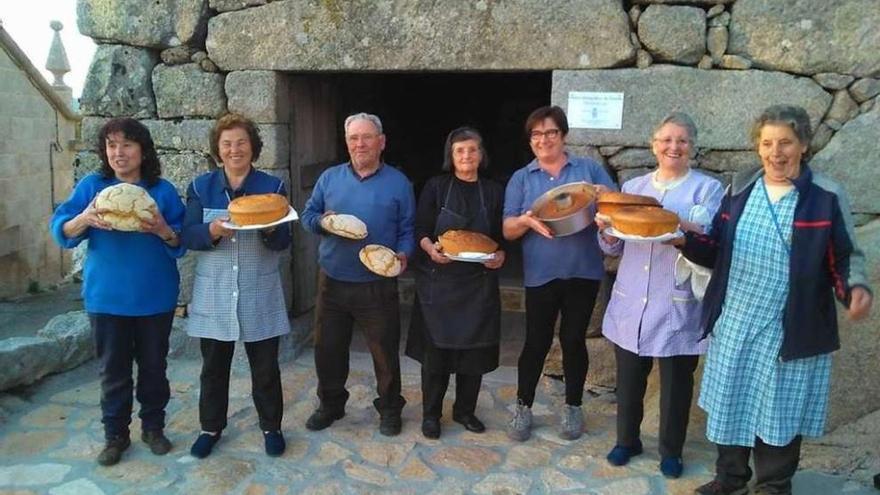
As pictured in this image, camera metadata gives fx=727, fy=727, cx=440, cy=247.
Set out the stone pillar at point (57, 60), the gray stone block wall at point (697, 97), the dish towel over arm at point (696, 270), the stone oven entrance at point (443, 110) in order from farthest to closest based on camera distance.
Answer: the stone pillar at point (57, 60) < the stone oven entrance at point (443, 110) < the gray stone block wall at point (697, 97) < the dish towel over arm at point (696, 270)

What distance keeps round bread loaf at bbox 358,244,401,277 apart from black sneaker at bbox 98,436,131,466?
1.40 m

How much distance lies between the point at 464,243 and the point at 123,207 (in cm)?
141

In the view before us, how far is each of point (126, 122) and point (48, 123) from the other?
26.1 ft

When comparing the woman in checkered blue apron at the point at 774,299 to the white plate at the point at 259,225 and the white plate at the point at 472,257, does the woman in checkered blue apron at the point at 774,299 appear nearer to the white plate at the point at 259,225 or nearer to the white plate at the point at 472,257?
the white plate at the point at 472,257

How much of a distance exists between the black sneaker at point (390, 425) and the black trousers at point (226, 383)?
0.51 m

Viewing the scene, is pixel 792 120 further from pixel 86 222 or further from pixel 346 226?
pixel 86 222

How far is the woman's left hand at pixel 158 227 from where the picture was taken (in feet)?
9.91

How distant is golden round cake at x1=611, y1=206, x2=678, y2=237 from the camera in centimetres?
270

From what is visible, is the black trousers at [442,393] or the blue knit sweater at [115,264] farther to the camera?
the black trousers at [442,393]

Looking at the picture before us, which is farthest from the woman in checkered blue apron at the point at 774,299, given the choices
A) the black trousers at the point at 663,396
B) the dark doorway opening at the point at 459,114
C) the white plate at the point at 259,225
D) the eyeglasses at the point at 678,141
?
the dark doorway opening at the point at 459,114

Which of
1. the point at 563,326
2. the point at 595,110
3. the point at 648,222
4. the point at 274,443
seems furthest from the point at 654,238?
the point at 274,443

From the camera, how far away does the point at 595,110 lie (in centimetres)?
387

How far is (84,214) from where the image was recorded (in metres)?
3.01

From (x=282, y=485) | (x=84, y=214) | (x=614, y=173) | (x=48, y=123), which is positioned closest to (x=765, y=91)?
(x=614, y=173)
